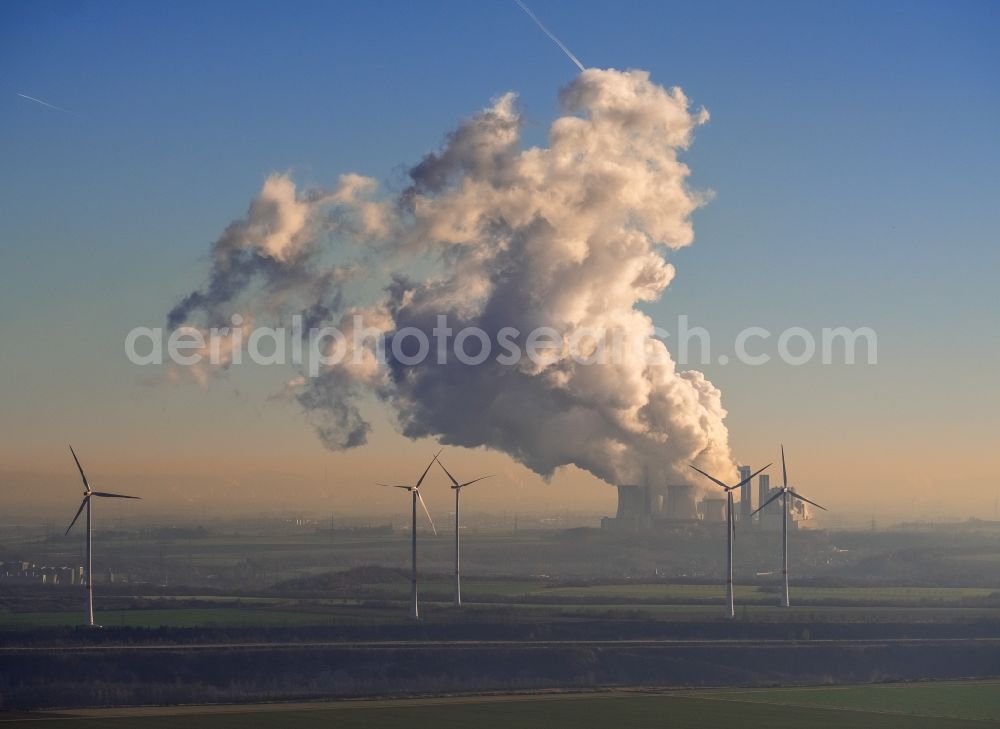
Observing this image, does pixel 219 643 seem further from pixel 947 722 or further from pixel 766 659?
pixel 947 722

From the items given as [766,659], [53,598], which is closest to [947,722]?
[766,659]

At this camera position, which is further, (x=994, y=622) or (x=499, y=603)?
(x=499, y=603)

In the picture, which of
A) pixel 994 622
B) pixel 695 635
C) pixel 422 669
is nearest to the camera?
pixel 422 669

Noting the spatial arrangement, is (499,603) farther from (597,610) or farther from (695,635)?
(695,635)

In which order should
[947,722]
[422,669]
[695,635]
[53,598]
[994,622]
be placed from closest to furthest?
[947,722] → [422,669] → [695,635] → [994,622] → [53,598]

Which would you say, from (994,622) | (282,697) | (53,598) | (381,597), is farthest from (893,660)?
(53,598)

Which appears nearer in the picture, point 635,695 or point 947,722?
point 947,722
